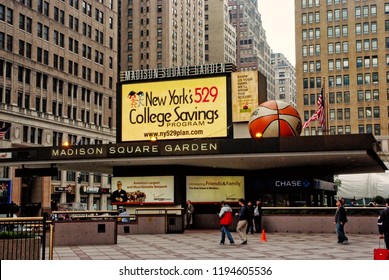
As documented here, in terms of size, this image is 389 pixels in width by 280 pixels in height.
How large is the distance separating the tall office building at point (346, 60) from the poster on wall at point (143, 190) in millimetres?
81528

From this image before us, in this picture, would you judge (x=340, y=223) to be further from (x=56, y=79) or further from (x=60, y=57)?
(x=60, y=57)

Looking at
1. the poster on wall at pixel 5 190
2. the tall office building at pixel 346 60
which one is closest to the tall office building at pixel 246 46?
the tall office building at pixel 346 60

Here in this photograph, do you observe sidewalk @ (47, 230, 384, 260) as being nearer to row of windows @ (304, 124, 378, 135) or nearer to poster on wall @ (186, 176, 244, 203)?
poster on wall @ (186, 176, 244, 203)

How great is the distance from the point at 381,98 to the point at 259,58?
86438 mm

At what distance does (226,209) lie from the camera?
20.6 m

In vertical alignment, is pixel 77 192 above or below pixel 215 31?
below

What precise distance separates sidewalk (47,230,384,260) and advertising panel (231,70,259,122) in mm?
9369

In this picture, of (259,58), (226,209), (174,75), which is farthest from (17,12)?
(259,58)

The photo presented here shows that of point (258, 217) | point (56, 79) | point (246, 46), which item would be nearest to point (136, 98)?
point (258, 217)

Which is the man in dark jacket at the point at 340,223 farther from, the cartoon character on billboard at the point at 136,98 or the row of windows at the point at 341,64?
the row of windows at the point at 341,64

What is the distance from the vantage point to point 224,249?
62.3 ft
